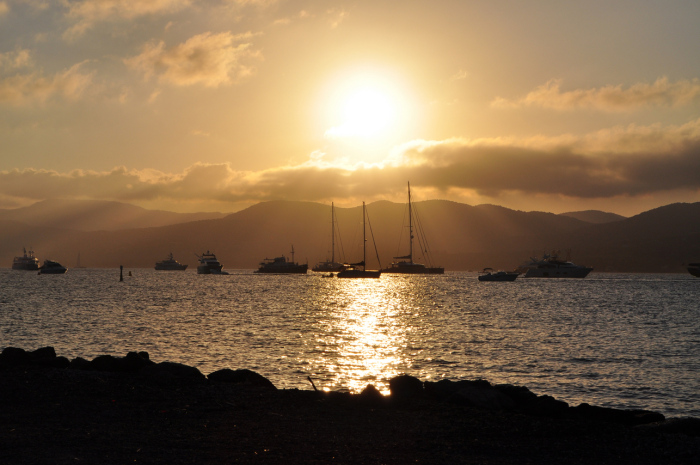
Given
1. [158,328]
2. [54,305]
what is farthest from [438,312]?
[54,305]

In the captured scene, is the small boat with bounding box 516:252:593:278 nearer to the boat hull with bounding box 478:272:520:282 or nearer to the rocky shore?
the boat hull with bounding box 478:272:520:282

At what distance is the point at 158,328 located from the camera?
151ft

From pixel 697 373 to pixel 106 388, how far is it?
2564cm

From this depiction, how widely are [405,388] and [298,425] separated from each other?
4884mm

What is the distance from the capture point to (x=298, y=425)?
1353 cm

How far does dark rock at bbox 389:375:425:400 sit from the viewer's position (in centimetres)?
1732

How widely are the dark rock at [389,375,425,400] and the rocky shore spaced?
0.03m

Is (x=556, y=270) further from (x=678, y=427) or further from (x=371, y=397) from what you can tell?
(x=371, y=397)

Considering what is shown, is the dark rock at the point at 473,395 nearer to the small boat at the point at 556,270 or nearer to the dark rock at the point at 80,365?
the dark rock at the point at 80,365

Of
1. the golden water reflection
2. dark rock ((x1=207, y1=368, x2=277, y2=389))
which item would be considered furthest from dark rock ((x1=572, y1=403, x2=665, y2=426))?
dark rock ((x1=207, y1=368, x2=277, y2=389))

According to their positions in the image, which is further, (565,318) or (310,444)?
(565,318)

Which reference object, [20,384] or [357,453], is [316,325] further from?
[357,453]

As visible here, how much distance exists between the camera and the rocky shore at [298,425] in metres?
11.3

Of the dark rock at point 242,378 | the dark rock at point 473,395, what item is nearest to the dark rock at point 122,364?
the dark rock at point 242,378
